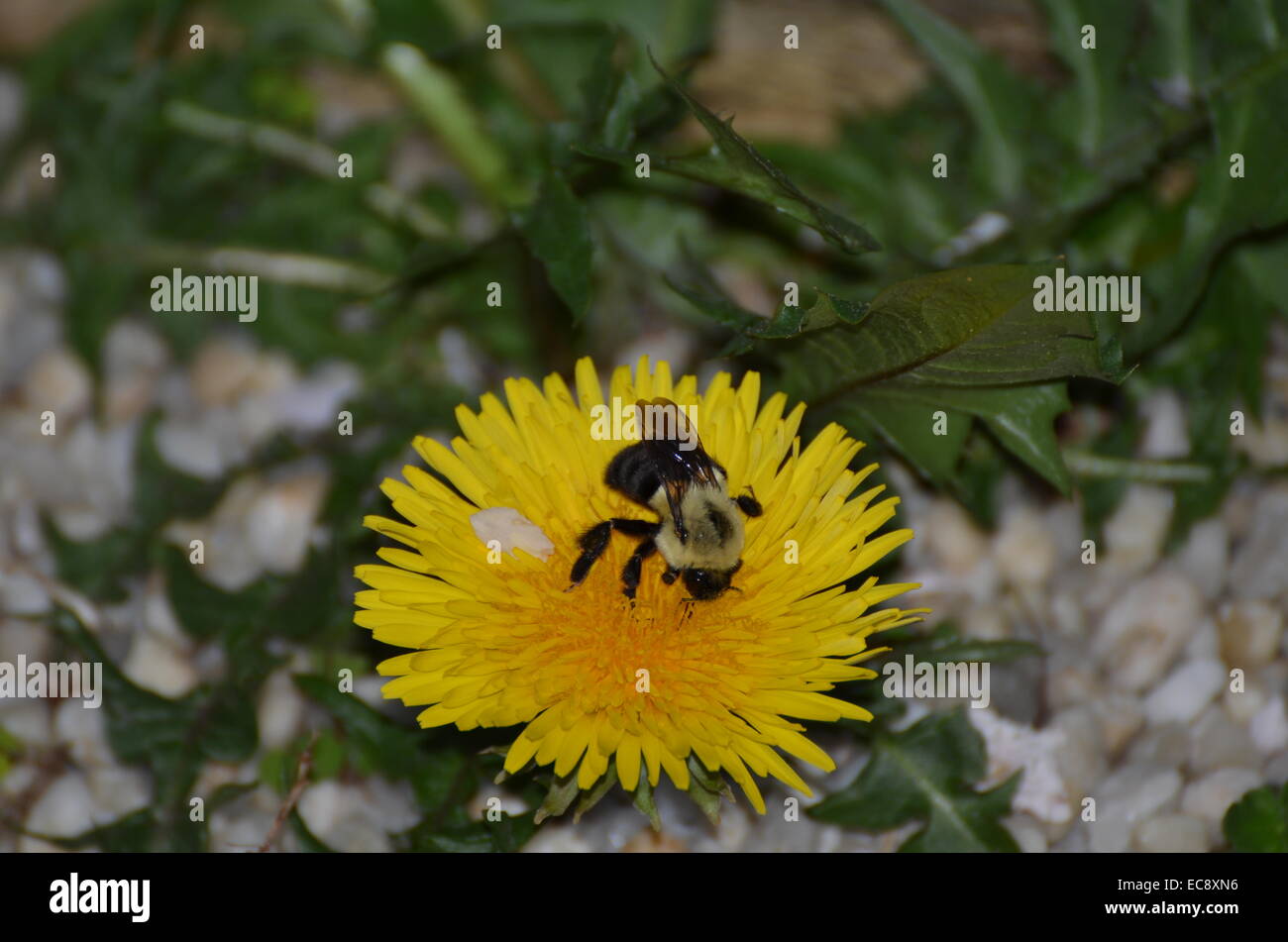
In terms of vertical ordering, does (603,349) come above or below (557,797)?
above

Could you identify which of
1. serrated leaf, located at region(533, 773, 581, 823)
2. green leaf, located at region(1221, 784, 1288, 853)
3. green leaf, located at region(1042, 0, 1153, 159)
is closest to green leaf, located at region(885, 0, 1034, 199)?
green leaf, located at region(1042, 0, 1153, 159)

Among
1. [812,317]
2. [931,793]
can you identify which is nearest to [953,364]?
[812,317]

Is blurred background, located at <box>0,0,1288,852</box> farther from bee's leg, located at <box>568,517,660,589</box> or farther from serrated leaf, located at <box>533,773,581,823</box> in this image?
bee's leg, located at <box>568,517,660,589</box>

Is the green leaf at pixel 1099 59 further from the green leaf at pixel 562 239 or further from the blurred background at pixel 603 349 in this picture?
the green leaf at pixel 562 239

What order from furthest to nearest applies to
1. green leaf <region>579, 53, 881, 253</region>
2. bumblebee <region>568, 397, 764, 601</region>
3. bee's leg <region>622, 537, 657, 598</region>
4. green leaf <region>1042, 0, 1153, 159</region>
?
green leaf <region>1042, 0, 1153, 159</region> < green leaf <region>579, 53, 881, 253</region> < bee's leg <region>622, 537, 657, 598</region> < bumblebee <region>568, 397, 764, 601</region>

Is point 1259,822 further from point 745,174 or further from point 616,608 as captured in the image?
point 745,174
